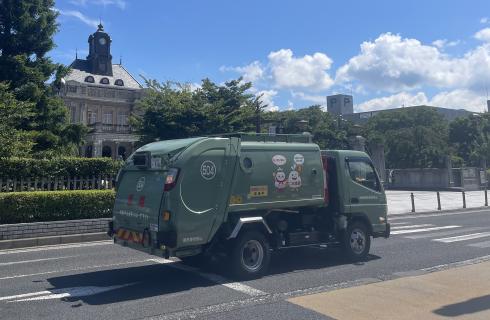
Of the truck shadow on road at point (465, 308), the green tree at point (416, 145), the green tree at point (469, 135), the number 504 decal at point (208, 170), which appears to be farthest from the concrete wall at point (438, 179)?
the number 504 decal at point (208, 170)

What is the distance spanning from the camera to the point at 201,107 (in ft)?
80.0

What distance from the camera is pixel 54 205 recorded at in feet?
44.5

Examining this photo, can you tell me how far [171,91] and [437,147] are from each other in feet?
132

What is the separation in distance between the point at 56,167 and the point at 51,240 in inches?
125

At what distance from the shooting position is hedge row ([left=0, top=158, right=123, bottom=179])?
1394 centimetres

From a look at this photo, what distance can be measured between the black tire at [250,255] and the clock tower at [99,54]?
84.0 meters

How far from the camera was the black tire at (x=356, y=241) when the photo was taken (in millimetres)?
9328

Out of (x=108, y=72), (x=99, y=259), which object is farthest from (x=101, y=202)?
(x=108, y=72)

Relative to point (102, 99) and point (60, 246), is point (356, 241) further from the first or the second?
point (102, 99)

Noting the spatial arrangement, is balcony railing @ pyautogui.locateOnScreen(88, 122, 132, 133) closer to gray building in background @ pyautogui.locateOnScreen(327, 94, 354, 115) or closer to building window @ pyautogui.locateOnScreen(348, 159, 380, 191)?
building window @ pyautogui.locateOnScreen(348, 159, 380, 191)

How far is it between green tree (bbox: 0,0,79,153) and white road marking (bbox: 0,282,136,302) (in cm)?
1442

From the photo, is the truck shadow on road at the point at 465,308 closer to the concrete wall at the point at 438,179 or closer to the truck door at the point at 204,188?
the truck door at the point at 204,188

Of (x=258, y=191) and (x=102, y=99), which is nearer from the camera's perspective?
(x=258, y=191)

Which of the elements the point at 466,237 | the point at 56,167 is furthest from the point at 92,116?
the point at 466,237
